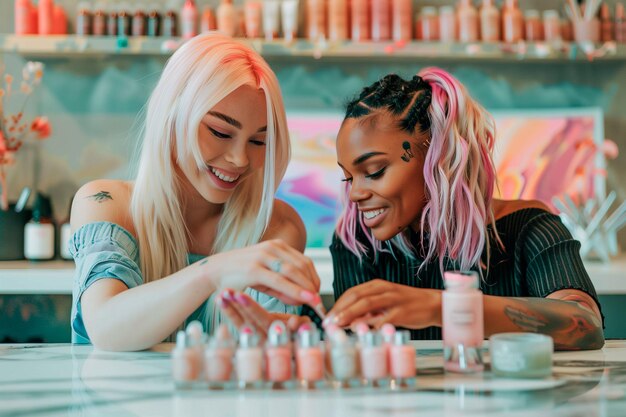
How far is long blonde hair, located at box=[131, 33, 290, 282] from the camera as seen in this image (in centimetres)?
146

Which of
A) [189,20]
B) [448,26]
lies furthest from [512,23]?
[189,20]

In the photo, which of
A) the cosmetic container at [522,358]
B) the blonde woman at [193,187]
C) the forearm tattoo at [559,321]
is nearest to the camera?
the cosmetic container at [522,358]

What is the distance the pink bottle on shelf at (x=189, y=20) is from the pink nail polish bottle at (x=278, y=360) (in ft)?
6.73

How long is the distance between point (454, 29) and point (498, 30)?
0.17 meters

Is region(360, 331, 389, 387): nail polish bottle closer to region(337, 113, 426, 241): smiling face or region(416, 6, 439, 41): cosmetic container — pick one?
region(337, 113, 426, 241): smiling face

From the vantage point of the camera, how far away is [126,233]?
1449 mm

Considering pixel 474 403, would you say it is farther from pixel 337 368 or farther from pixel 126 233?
pixel 126 233

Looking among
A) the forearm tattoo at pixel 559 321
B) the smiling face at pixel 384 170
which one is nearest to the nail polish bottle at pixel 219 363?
the forearm tattoo at pixel 559 321

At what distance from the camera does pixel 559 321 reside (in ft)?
4.06

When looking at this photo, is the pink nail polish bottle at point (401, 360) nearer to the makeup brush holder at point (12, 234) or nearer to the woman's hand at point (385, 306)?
the woman's hand at point (385, 306)

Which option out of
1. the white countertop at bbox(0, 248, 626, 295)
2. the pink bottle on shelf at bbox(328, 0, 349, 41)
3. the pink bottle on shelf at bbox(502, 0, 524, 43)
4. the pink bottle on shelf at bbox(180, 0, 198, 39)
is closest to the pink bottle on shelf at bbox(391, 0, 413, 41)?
the pink bottle on shelf at bbox(328, 0, 349, 41)

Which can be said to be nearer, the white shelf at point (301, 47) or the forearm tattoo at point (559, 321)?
the forearm tattoo at point (559, 321)

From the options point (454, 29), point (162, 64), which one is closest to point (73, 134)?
point (162, 64)

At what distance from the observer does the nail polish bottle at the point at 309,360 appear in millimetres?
983
